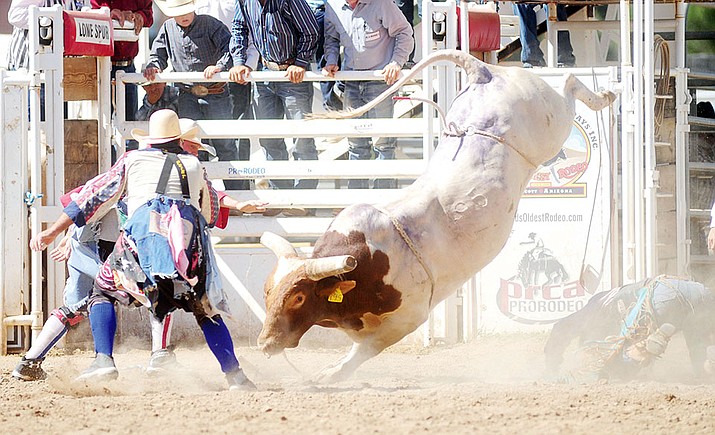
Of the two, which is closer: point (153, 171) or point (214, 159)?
point (153, 171)

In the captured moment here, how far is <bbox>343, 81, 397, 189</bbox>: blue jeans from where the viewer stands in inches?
322

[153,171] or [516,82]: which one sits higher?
[516,82]

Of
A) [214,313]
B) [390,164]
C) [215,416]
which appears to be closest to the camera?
[215,416]

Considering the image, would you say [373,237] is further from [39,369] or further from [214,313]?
[39,369]

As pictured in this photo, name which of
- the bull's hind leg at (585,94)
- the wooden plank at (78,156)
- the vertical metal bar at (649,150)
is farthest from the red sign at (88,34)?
the vertical metal bar at (649,150)

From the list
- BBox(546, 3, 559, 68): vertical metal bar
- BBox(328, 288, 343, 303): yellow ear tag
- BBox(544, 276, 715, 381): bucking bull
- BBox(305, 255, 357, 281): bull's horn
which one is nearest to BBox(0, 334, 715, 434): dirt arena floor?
BBox(544, 276, 715, 381): bucking bull

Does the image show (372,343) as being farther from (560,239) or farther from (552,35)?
(552,35)

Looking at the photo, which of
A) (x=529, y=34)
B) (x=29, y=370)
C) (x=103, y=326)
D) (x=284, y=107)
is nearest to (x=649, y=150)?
(x=529, y=34)

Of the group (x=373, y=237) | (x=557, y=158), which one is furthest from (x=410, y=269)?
A: (x=557, y=158)

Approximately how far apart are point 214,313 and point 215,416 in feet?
3.38

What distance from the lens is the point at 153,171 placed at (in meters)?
5.75

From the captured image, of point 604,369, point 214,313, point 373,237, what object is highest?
point 373,237

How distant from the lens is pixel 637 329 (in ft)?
20.6

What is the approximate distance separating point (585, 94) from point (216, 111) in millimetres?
2871
